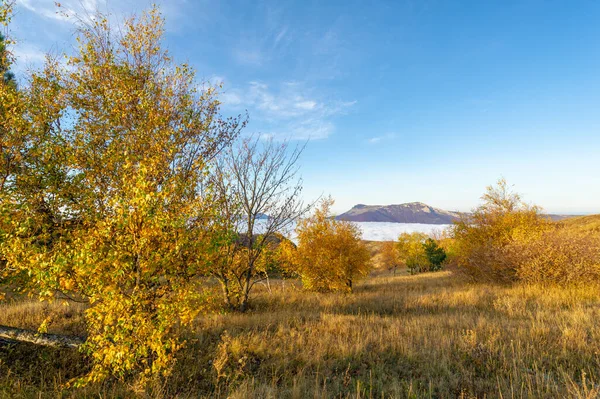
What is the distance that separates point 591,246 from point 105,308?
19096 mm

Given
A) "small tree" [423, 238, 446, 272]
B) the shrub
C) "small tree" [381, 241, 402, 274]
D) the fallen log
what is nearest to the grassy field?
the fallen log

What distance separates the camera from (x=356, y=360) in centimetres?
617

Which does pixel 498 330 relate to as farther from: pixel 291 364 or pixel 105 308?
pixel 105 308

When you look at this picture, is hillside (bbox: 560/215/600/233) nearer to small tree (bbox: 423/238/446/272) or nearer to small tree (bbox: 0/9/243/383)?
small tree (bbox: 423/238/446/272)

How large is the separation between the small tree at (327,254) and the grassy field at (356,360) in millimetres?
7288

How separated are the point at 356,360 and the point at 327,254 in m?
10.7

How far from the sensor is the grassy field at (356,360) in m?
4.79

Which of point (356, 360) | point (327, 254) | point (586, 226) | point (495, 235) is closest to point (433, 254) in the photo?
point (586, 226)

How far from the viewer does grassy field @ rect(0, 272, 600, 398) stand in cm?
479

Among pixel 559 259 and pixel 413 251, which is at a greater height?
pixel 559 259

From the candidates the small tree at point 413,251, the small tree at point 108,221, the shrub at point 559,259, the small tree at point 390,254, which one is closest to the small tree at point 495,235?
the shrub at point 559,259

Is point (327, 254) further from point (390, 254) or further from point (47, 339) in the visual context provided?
point (390, 254)

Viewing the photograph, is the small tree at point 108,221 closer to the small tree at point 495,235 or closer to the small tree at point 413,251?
the small tree at point 495,235

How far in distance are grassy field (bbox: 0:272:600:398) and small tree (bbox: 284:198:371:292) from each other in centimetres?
729
